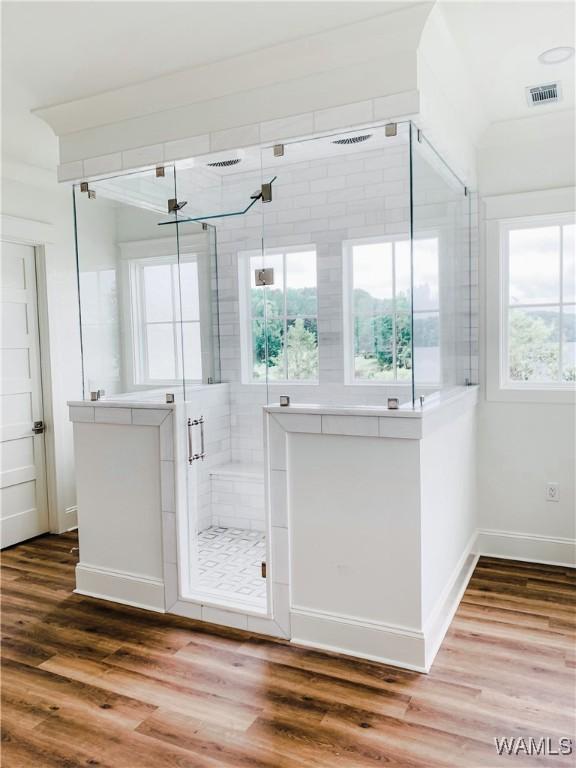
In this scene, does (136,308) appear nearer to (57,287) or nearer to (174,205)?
(174,205)

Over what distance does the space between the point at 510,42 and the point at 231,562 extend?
2.90 m

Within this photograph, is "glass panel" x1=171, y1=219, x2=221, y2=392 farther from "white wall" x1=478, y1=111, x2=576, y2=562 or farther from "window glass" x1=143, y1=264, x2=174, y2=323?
"white wall" x1=478, y1=111, x2=576, y2=562

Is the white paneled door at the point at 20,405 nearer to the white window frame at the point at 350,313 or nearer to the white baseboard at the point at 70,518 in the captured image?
the white baseboard at the point at 70,518

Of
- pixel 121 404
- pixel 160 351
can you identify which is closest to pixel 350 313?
pixel 160 351

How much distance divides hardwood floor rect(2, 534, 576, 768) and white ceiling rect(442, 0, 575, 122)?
2637 mm

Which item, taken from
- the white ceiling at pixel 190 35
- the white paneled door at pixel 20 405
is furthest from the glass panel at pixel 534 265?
the white paneled door at pixel 20 405

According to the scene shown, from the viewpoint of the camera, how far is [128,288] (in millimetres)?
3084

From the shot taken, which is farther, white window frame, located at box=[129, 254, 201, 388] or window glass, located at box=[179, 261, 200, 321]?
white window frame, located at box=[129, 254, 201, 388]

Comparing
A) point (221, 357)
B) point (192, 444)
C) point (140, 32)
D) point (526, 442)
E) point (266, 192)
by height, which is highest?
point (140, 32)

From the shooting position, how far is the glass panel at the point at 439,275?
8.13 ft

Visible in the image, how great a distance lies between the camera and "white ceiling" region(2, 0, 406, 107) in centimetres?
213

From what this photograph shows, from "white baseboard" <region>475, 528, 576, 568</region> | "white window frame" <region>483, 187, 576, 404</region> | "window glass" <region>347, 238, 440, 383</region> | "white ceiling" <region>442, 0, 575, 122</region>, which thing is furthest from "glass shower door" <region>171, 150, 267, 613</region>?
"white window frame" <region>483, 187, 576, 404</region>

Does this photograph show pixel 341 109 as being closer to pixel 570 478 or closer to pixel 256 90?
pixel 256 90

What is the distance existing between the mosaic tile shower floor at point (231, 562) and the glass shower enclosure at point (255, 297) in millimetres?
11
